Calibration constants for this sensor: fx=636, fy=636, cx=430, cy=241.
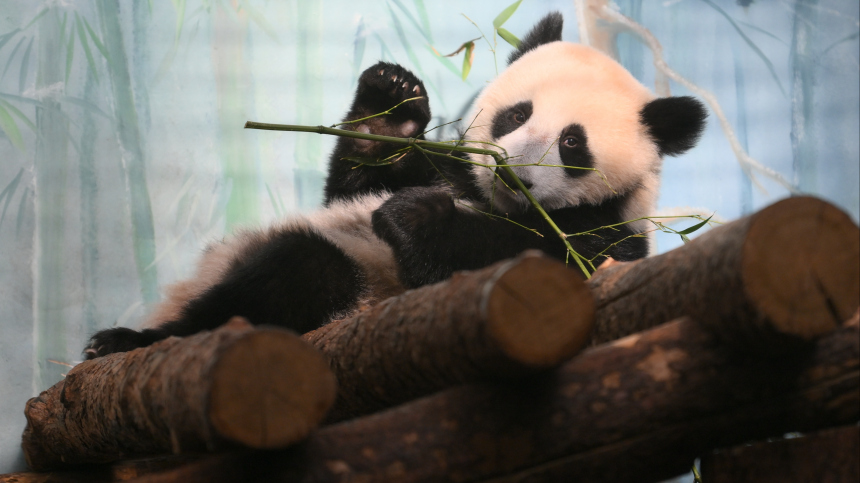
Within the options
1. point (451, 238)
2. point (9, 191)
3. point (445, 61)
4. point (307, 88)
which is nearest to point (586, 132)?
point (451, 238)

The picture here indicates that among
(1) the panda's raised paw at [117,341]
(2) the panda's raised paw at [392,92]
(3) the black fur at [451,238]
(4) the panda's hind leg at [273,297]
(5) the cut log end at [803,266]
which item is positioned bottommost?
(1) the panda's raised paw at [117,341]

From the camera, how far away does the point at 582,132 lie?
79.5 inches

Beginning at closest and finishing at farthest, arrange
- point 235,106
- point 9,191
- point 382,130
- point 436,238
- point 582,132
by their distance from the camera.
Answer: point 436,238, point 582,132, point 382,130, point 9,191, point 235,106

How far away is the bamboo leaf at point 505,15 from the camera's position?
2.86m

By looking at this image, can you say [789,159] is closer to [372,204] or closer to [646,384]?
[372,204]

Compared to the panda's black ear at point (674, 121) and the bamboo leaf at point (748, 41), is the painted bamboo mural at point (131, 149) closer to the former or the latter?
the panda's black ear at point (674, 121)

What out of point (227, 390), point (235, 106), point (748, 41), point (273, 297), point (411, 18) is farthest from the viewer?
point (748, 41)

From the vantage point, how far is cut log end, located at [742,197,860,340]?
0.81 m

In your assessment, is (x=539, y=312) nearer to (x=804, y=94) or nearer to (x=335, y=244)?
(x=335, y=244)

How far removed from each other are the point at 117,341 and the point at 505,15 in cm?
215

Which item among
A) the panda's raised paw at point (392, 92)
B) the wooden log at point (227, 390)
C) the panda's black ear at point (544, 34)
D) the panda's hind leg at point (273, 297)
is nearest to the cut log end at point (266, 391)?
the wooden log at point (227, 390)

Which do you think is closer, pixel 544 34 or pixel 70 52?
pixel 544 34

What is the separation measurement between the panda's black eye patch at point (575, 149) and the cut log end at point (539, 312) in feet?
3.90

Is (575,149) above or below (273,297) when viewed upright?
above
